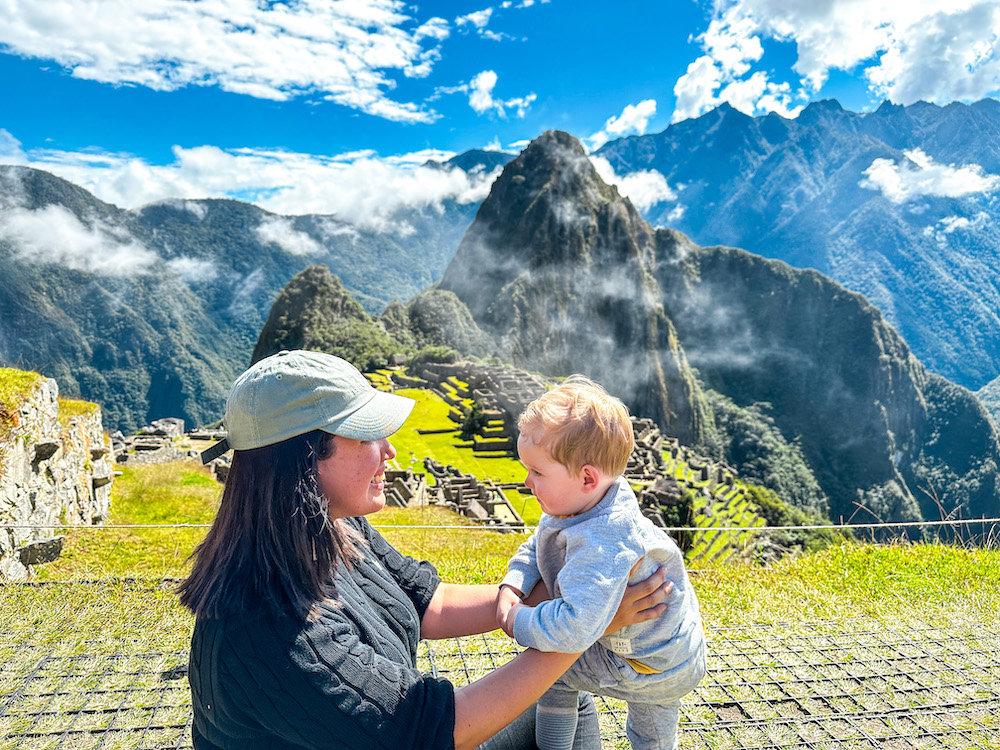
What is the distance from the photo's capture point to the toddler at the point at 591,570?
1.57 m

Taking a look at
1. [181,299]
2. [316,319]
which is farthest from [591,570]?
[181,299]

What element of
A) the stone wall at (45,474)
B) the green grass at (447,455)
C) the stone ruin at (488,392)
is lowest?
the green grass at (447,455)

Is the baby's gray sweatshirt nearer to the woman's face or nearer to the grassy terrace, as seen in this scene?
the woman's face

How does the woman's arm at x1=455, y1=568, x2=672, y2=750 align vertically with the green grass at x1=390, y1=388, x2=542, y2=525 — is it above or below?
above

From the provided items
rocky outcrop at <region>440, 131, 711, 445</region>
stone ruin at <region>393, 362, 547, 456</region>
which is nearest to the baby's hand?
stone ruin at <region>393, 362, 547, 456</region>

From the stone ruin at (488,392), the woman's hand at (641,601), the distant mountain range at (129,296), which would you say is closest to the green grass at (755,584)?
the woman's hand at (641,601)

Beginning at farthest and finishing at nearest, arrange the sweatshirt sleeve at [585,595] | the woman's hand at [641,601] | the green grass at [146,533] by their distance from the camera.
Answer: the green grass at [146,533]
the woman's hand at [641,601]
the sweatshirt sleeve at [585,595]

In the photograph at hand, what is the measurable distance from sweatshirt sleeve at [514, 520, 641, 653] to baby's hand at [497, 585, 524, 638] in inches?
3.5

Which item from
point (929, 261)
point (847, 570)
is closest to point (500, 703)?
point (847, 570)

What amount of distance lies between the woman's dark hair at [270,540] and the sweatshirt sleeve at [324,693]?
8 cm

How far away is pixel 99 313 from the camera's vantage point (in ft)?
355

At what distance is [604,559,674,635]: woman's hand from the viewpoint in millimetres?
1642

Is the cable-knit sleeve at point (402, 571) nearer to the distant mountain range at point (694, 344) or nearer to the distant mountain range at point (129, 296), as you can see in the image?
the distant mountain range at point (694, 344)

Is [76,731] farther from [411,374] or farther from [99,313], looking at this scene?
[99,313]
